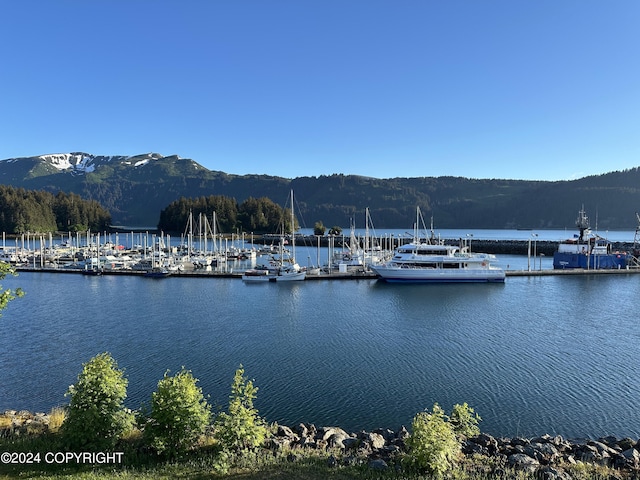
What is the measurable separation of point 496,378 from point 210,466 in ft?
49.7

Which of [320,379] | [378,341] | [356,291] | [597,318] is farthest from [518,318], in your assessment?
[320,379]

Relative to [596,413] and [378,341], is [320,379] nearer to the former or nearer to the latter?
[378,341]

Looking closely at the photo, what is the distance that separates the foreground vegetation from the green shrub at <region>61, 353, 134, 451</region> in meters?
0.02

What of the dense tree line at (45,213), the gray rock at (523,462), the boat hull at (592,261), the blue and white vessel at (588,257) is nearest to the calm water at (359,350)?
the gray rock at (523,462)

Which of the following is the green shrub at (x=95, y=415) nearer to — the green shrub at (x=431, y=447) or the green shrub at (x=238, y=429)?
the green shrub at (x=238, y=429)

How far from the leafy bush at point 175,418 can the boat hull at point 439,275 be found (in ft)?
140

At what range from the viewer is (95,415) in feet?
28.3

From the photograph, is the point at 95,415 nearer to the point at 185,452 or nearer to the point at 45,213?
the point at 185,452

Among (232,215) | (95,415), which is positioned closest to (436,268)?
(95,415)

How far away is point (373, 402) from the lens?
53.9 ft

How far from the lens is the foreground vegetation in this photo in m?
8.50

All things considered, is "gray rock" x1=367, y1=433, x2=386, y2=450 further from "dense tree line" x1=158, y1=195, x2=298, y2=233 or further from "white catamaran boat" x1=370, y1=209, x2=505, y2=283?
"dense tree line" x1=158, y1=195, x2=298, y2=233

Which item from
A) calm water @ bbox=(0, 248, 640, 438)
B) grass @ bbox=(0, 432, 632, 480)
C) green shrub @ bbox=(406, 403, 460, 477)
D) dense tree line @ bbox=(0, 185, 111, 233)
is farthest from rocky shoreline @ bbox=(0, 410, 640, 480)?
dense tree line @ bbox=(0, 185, 111, 233)

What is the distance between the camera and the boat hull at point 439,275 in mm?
50031
